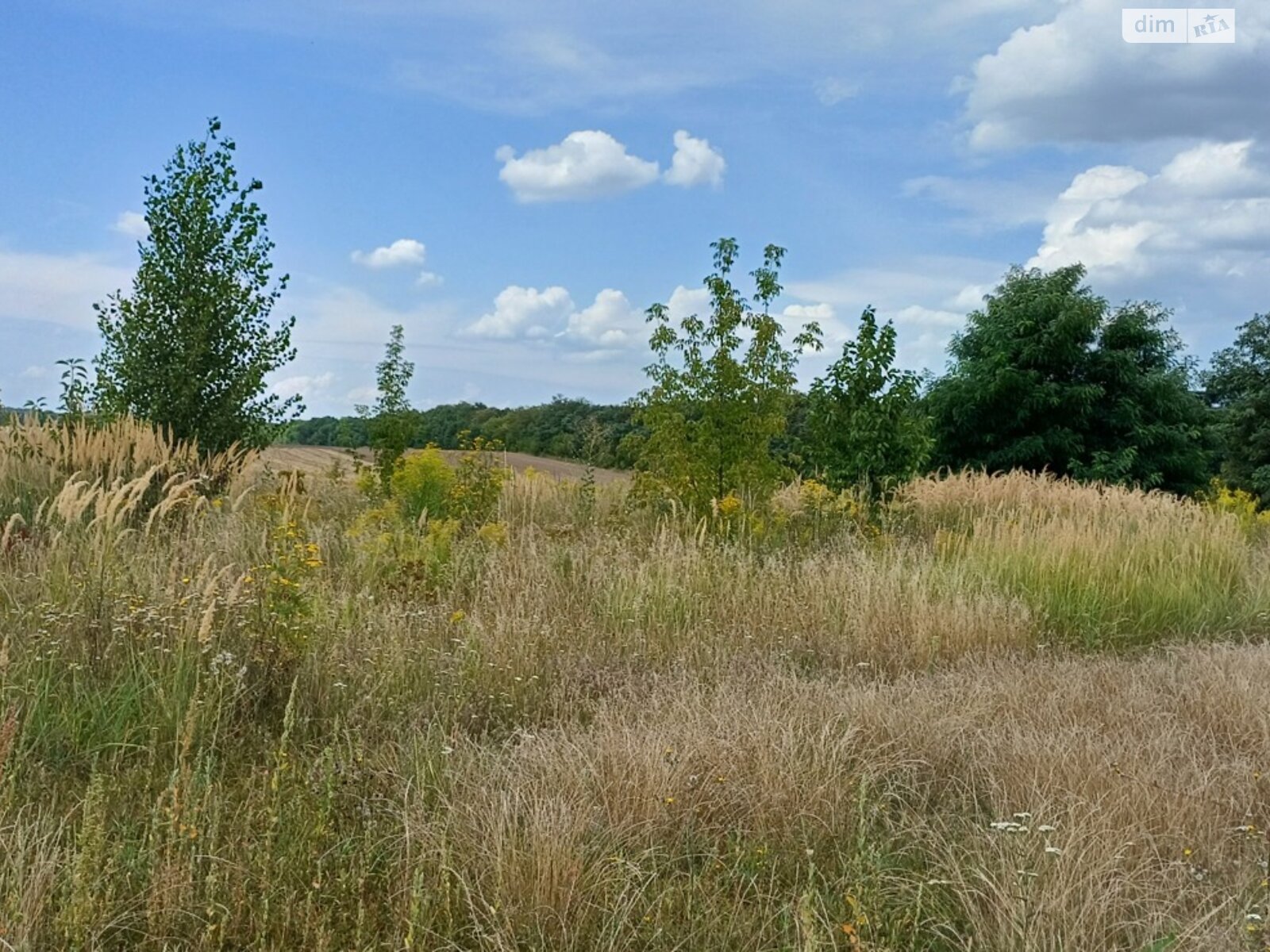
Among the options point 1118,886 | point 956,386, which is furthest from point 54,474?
point 956,386

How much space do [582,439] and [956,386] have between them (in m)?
12.0

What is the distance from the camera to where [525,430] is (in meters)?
24.6

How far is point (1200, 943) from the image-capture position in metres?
2.14

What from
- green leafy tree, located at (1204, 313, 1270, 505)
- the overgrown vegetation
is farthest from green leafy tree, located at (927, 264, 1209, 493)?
the overgrown vegetation

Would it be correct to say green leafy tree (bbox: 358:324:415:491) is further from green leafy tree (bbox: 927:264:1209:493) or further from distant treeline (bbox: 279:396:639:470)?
green leafy tree (bbox: 927:264:1209:493)

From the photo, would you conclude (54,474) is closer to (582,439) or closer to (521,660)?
(521,660)

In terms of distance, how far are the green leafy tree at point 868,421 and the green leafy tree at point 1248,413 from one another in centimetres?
2332

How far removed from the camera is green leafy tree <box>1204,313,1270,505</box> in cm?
2941

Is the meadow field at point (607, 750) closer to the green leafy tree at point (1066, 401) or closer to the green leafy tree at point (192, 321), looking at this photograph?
the green leafy tree at point (192, 321)

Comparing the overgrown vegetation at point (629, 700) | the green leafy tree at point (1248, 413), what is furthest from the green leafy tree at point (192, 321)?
the green leafy tree at point (1248, 413)

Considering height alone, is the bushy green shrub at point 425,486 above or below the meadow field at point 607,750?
above

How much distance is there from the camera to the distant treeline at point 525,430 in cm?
1105

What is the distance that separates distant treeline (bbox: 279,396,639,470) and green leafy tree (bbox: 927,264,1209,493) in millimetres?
7961

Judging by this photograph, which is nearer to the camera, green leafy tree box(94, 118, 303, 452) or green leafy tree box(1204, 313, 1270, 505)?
green leafy tree box(94, 118, 303, 452)
